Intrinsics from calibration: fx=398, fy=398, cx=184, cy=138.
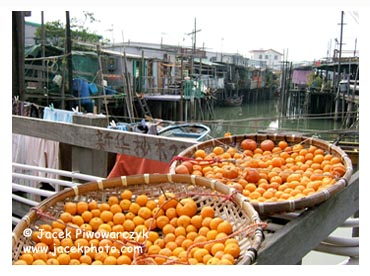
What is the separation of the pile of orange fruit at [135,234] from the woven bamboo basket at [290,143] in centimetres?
18

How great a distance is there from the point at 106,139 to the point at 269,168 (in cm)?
91

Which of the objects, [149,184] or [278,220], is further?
[149,184]

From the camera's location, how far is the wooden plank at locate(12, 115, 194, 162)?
6.68 feet

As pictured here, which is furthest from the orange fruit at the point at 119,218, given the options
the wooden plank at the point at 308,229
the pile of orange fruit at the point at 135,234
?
the wooden plank at the point at 308,229

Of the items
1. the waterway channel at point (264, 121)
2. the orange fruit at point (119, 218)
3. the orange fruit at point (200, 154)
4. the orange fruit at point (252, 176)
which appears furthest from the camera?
the waterway channel at point (264, 121)

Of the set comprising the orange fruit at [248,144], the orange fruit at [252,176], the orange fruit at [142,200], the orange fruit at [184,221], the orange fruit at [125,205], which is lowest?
the orange fruit at [184,221]

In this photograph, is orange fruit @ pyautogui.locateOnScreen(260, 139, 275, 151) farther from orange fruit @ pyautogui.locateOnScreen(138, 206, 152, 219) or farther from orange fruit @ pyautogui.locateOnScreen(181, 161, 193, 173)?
orange fruit @ pyautogui.locateOnScreen(138, 206, 152, 219)

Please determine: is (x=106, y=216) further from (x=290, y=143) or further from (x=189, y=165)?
(x=290, y=143)

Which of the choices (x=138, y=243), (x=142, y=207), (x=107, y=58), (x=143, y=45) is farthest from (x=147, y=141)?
(x=143, y=45)

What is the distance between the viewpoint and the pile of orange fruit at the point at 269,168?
63.9 inches

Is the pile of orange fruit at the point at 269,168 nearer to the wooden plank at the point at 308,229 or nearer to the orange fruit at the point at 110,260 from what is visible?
the wooden plank at the point at 308,229

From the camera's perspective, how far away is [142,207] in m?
1.61
